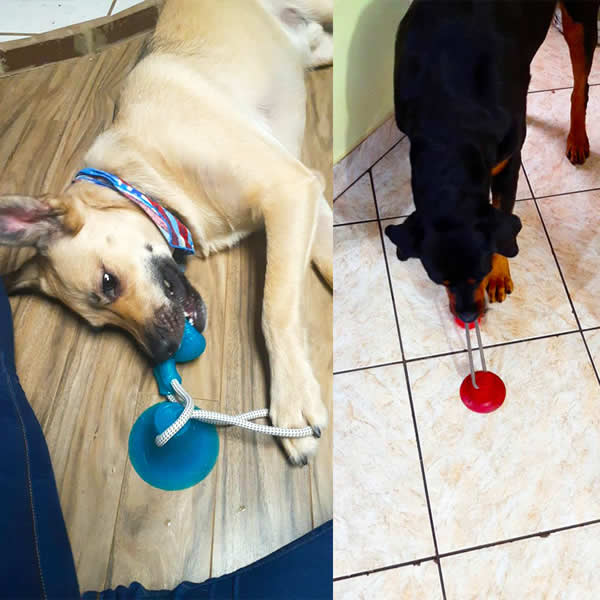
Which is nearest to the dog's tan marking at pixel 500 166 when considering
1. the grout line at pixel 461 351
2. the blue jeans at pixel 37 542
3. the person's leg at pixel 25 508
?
the grout line at pixel 461 351

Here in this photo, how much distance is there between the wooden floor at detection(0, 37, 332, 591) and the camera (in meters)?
0.59

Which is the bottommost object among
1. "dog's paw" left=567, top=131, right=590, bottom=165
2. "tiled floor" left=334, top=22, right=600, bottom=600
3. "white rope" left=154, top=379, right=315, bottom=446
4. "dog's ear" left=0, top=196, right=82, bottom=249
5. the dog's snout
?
"tiled floor" left=334, top=22, right=600, bottom=600

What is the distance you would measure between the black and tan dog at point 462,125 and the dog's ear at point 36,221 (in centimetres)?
74

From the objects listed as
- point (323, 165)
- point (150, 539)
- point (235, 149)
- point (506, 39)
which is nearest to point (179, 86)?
point (235, 149)

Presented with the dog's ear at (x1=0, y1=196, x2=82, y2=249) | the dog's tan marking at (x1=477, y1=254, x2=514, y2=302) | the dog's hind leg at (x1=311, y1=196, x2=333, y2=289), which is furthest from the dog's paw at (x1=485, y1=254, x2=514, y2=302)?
the dog's ear at (x1=0, y1=196, x2=82, y2=249)

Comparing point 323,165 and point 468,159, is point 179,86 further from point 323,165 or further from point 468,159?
point 468,159

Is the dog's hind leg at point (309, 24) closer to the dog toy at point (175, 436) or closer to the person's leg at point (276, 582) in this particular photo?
the dog toy at point (175, 436)

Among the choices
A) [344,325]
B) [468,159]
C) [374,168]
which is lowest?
[344,325]

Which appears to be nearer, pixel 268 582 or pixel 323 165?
pixel 268 582

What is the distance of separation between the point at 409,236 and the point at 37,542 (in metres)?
0.89

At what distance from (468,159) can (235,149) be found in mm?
565

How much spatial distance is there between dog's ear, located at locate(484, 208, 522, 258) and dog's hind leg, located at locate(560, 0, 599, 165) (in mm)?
685

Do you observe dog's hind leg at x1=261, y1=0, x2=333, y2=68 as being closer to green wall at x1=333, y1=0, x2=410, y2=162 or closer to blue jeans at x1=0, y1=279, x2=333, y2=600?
green wall at x1=333, y1=0, x2=410, y2=162

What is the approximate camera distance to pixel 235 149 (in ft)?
2.67
